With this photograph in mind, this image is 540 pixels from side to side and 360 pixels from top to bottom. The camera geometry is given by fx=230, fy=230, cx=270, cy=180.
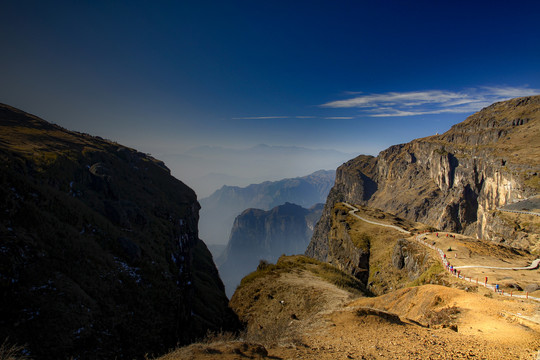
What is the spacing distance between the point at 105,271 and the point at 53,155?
21830mm

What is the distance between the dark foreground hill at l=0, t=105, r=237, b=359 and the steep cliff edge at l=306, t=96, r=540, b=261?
7824 cm

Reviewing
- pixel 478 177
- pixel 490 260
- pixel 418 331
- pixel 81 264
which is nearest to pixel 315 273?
pixel 490 260

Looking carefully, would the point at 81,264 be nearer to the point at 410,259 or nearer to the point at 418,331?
the point at 418,331

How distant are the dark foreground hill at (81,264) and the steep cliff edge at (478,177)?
78237 millimetres

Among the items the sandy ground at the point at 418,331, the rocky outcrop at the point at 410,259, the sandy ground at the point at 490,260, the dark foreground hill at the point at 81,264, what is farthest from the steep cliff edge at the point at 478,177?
the dark foreground hill at the point at 81,264

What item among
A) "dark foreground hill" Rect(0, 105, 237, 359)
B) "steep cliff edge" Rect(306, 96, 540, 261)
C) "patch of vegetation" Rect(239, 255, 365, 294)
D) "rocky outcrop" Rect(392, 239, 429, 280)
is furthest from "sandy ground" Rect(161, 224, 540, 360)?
"steep cliff edge" Rect(306, 96, 540, 261)

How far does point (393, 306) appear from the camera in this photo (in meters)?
22.1

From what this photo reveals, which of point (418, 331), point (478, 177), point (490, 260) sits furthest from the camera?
point (478, 177)

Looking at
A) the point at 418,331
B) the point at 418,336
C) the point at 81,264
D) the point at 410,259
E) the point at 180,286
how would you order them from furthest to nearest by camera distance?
the point at 410,259
the point at 180,286
the point at 81,264
the point at 418,331
the point at 418,336

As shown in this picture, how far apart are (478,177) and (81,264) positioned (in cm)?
17055

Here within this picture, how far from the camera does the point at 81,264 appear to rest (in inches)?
733

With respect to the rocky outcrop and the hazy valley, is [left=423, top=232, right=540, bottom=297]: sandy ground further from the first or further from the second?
the rocky outcrop

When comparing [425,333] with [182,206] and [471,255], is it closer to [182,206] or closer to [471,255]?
[471,255]

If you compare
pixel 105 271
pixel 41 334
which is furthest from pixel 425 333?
pixel 105 271
